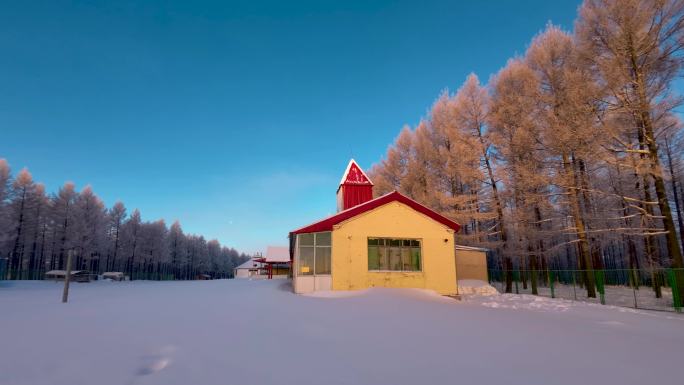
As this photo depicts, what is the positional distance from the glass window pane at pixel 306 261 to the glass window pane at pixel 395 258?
405cm

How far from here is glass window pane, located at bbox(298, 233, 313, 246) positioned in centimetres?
1805

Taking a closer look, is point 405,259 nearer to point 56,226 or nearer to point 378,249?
point 378,249

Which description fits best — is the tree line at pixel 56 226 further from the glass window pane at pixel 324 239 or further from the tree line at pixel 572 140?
the tree line at pixel 572 140

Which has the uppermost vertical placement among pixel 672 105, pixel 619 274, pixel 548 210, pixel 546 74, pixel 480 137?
pixel 546 74

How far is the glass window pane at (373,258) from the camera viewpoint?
1778 centimetres

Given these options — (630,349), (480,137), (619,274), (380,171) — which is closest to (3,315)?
(630,349)

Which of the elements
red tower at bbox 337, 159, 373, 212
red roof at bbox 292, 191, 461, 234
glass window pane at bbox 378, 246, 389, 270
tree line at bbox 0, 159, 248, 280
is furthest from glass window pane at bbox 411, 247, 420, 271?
tree line at bbox 0, 159, 248, 280

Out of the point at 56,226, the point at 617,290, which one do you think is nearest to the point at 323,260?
the point at 617,290

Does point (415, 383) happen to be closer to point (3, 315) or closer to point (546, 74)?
point (3, 315)

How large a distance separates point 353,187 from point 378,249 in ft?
25.6

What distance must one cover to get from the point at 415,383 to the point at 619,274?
144ft

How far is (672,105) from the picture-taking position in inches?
547

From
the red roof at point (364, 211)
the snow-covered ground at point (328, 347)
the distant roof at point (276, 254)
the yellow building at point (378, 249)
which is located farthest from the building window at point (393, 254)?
the distant roof at point (276, 254)

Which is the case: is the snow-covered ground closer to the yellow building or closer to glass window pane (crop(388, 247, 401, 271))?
the yellow building
